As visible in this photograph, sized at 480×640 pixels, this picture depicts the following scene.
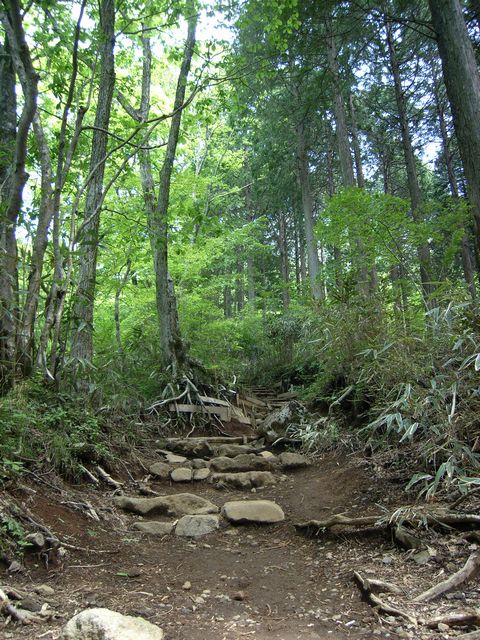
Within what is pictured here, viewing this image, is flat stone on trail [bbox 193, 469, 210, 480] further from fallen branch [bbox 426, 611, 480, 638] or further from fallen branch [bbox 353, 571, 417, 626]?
fallen branch [bbox 426, 611, 480, 638]

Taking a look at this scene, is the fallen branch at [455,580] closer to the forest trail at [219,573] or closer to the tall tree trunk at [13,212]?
the forest trail at [219,573]

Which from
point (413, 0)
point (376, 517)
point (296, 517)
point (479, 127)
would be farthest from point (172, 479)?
point (413, 0)

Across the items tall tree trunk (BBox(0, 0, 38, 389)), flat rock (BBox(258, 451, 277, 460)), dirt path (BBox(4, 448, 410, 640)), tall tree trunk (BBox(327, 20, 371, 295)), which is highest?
tall tree trunk (BBox(327, 20, 371, 295))

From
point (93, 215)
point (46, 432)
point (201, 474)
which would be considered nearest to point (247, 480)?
point (201, 474)

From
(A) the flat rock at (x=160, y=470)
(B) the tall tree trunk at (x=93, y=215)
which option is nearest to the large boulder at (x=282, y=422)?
(A) the flat rock at (x=160, y=470)

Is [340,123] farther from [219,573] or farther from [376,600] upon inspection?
[376,600]

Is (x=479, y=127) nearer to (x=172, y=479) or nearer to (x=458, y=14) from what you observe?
(x=458, y=14)

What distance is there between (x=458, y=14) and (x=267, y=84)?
Answer: 29.6ft

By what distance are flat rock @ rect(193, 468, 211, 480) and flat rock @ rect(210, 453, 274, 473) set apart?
0.27m

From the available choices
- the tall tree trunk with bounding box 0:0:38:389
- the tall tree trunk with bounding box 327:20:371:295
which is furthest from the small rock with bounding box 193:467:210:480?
the tall tree trunk with bounding box 327:20:371:295

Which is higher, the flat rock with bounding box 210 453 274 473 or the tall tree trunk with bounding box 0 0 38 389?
the tall tree trunk with bounding box 0 0 38 389

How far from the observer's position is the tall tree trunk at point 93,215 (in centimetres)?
512

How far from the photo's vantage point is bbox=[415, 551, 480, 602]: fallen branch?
2162mm

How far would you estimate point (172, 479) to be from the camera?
5.35 meters
